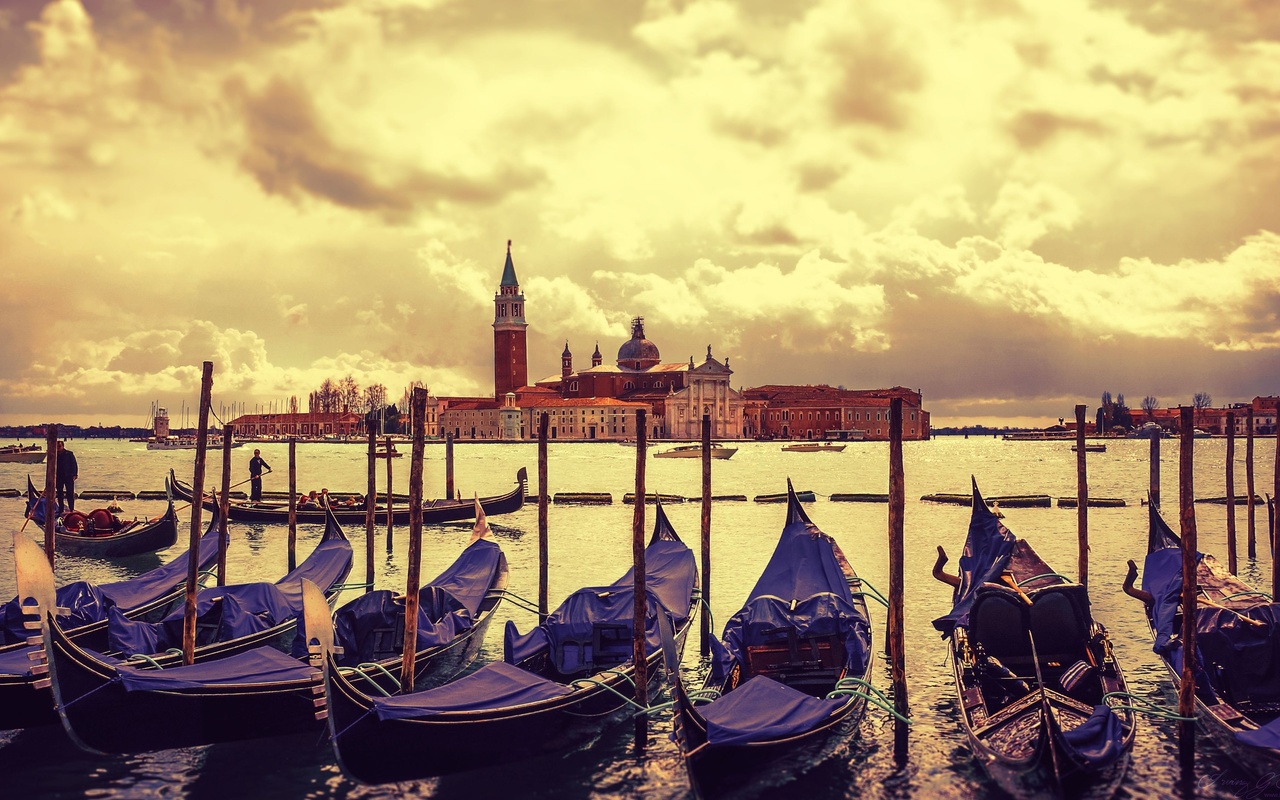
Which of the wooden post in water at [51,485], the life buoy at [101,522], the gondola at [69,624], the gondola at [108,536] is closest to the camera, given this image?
the gondola at [69,624]

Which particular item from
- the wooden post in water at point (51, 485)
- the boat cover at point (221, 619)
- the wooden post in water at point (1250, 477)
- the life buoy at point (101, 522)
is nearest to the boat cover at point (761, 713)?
the boat cover at point (221, 619)

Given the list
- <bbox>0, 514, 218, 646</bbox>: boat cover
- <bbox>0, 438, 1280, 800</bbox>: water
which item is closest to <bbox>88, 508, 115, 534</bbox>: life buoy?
<bbox>0, 438, 1280, 800</bbox>: water

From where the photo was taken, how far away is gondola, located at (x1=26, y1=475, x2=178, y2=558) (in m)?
18.4

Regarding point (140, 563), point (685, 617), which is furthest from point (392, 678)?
point (140, 563)

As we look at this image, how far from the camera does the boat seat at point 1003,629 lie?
8.16m

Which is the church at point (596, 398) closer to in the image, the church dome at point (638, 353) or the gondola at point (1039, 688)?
the church dome at point (638, 353)

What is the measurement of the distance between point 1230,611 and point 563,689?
5.09m

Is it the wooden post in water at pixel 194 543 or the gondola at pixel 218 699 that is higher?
the wooden post in water at pixel 194 543

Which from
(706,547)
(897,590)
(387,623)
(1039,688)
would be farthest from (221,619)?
(1039,688)

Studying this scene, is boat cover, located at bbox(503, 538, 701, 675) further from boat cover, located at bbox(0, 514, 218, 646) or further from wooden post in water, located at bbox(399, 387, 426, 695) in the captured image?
boat cover, located at bbox(0, 514, 218, 646)

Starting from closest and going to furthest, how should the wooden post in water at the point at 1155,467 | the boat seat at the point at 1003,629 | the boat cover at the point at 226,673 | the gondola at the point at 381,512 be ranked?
the boat cover at the point at 226,673, the boat seat at the point at 1003,629, the wooden post in water at the point at 1155,467, the gondola at the point at 381,512

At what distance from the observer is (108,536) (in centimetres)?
1850

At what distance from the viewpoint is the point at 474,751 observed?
22.7 ft

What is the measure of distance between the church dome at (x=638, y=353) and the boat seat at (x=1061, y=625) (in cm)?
10393
